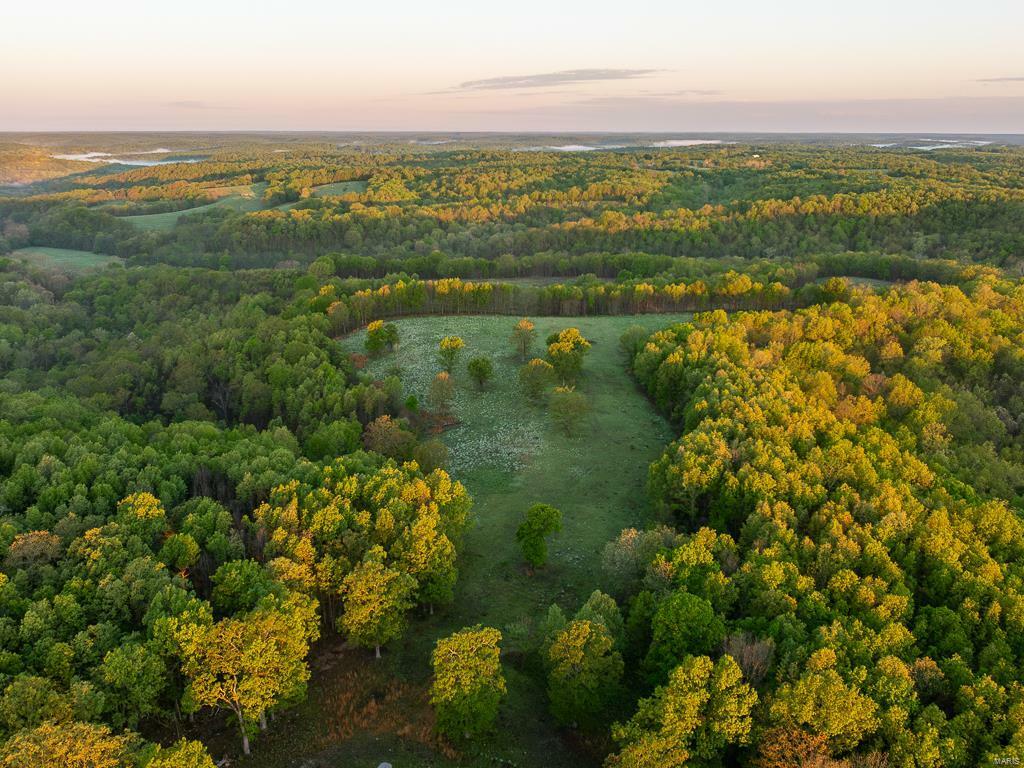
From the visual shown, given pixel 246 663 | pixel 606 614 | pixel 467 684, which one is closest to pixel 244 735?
pixel 246 663

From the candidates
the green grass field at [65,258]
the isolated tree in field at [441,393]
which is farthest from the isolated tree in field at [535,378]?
the green grass field at [65,258]

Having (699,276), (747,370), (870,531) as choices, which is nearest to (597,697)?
(870,531)

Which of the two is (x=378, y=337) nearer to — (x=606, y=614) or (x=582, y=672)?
(x=606, y=614)

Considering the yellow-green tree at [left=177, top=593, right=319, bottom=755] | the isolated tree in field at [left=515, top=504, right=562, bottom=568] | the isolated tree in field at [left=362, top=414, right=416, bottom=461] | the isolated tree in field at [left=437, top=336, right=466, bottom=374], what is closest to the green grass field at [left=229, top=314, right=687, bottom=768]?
the isolated tree in field at [left=515, top=504, right=562, bottom=568]

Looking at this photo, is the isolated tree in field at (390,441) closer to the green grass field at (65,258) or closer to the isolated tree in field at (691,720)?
the isolated tree in field at (691,720)

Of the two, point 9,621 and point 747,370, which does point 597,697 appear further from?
point 747,370

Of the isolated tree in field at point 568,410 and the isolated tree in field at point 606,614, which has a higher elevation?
the isolated tree in field at point 568,410
